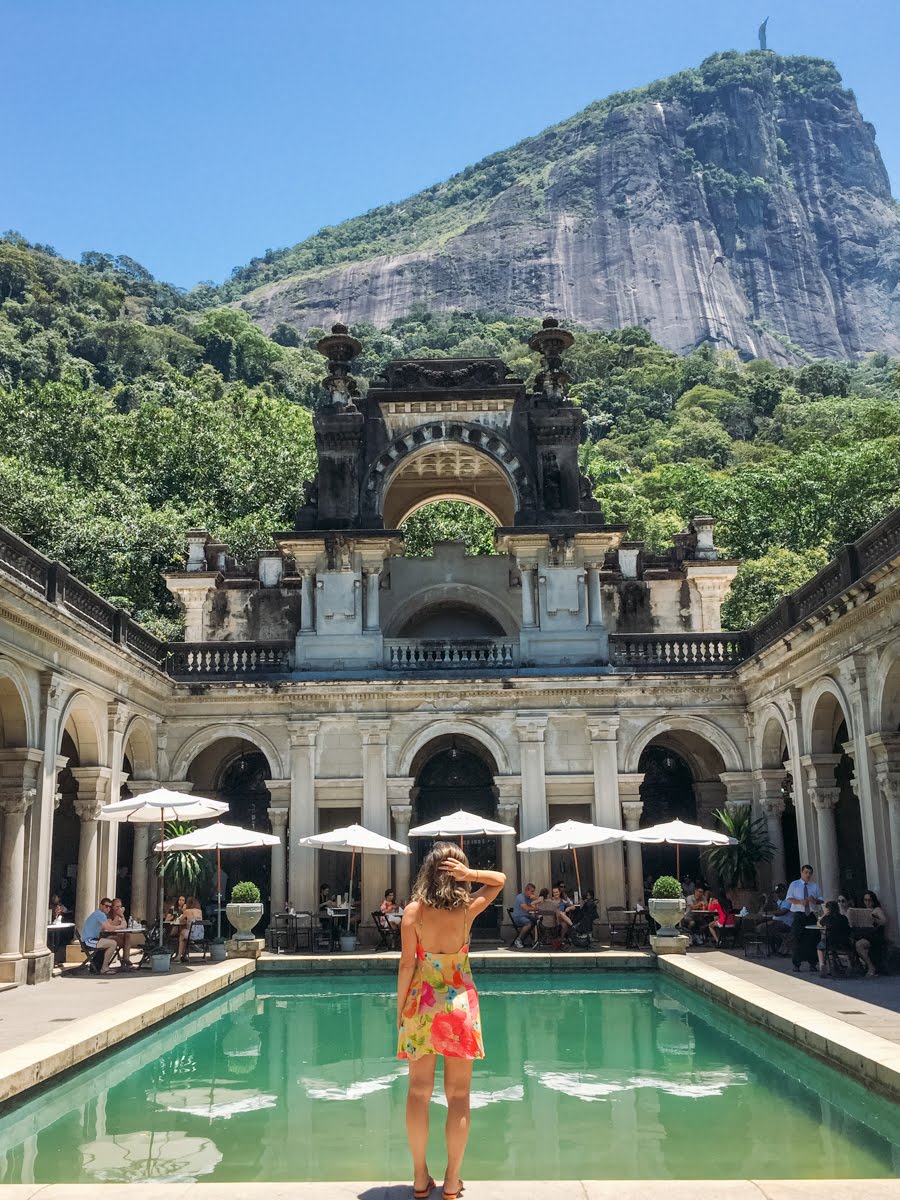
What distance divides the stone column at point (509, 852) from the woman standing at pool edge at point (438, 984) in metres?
17.0

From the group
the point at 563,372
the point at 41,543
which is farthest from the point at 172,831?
the point at 41,543

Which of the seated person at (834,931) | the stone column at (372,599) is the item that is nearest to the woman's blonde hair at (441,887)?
the seated person at (834,931)

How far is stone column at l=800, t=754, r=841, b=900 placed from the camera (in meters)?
19.7

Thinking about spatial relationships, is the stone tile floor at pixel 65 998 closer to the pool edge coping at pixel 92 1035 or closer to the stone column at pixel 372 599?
the pool edge coping at pixel 92 1035

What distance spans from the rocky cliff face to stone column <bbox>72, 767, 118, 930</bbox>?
12905 centimetres

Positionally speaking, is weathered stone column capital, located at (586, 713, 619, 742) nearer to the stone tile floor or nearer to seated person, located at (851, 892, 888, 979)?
seated person, located at (851, 892, 888, 979)

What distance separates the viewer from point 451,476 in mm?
27031

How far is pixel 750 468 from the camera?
185ft

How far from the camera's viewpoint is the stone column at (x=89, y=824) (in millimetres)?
19641

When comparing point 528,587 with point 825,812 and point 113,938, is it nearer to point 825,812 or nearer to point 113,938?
point 825,812

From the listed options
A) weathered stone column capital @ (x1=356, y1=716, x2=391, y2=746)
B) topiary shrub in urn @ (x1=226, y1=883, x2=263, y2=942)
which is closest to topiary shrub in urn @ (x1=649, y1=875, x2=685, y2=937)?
weathered stone column capital @ (x1=356, y1=716, x2=391, y2=746)

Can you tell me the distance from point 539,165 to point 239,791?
584 ft

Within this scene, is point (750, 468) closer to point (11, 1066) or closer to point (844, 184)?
point (11, 1066)

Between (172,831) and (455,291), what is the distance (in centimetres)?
13928
